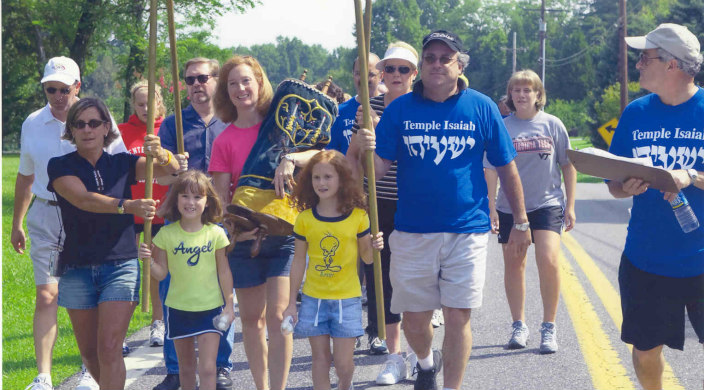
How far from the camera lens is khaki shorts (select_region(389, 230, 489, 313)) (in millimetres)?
4938

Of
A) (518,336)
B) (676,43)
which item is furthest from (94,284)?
(518,336)

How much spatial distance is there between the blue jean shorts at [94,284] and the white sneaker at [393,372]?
5.50ft

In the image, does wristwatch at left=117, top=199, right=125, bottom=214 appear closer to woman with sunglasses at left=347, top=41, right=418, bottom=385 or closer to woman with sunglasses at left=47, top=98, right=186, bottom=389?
woman with sunglasses at left=47, top=98, right=186, bottom=389

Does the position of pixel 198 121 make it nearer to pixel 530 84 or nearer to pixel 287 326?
pixel 287 326

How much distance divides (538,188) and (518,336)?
3.52 ft

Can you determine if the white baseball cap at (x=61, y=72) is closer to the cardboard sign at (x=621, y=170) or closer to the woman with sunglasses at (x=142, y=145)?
the woman with sunglasses at (x=142, y=145)

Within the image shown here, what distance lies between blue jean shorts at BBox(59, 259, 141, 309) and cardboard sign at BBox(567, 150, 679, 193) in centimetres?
228

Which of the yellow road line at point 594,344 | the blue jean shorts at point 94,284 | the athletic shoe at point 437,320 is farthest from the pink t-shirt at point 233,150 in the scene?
the athletic shoe at point 437,320

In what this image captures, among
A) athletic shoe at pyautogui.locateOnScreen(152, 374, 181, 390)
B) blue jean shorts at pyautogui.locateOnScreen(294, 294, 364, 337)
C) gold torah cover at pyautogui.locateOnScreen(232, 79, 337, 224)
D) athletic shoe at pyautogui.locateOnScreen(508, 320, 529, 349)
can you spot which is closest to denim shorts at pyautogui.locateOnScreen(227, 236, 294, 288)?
gold torah cover at pyautogui.locateOnScreen(232, 79, 337, 224)

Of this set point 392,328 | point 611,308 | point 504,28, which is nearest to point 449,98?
point 392,328

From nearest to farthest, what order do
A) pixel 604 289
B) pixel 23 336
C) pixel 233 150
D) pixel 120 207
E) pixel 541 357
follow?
pixel 120 207 → pixel 233 150 → pixel 541 357 → pixel 23 336 → pixel 604 289

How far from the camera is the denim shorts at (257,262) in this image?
5.05m

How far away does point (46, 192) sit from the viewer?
5.54m

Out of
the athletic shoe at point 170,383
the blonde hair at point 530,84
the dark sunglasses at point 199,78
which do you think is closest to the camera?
the athletic shoe at point 170,383
